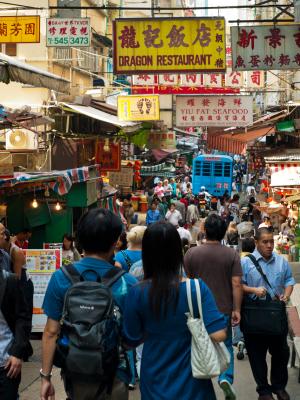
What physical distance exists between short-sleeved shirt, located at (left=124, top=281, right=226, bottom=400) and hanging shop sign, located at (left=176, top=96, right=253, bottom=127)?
16.7m

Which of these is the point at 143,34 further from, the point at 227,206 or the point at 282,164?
the point at 227,206

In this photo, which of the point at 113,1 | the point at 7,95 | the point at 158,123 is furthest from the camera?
the point at 113,1

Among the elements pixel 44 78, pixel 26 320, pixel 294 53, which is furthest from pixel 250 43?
pixel 26 320

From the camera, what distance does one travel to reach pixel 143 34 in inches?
550

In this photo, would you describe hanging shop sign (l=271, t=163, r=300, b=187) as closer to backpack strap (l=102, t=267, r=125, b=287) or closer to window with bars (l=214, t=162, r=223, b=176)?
backpack strap (l=102, t=267, r=125, b=287)

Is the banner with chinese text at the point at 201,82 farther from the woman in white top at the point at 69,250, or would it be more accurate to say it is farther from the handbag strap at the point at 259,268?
the handbag strap at the point at 259,268

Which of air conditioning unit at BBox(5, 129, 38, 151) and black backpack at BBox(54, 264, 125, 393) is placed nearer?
black backpack at BBox(54, 264, 125, 393)

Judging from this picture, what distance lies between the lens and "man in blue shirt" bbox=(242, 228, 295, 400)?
22.5 feet

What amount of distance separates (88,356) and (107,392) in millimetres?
292

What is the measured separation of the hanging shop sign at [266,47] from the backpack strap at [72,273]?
1061cm

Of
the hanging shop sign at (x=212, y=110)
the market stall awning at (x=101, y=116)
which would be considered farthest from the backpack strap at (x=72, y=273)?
the hanging shop sign at (x=212, y=110)

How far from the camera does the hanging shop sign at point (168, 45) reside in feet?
45.7

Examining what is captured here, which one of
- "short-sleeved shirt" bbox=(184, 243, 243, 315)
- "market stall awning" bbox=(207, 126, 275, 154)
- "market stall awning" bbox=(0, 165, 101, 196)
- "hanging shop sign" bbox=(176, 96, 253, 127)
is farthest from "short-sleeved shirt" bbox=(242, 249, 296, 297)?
"market stall awning" bbox=(207, 126, 275, 154)

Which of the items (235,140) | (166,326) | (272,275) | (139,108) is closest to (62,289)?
(166,326)
